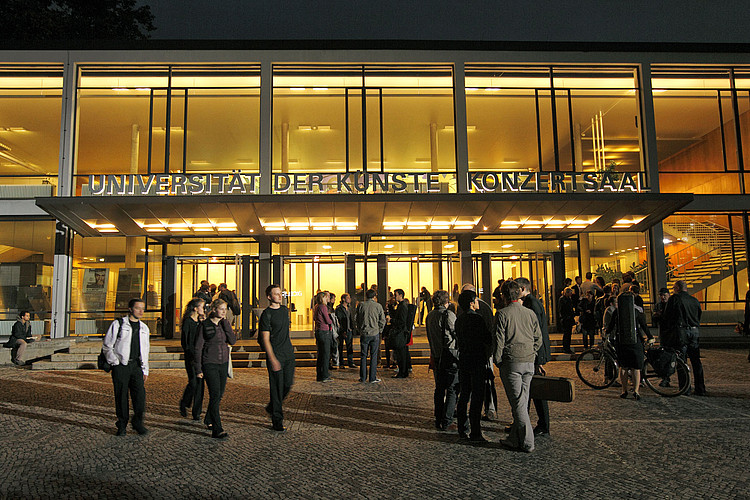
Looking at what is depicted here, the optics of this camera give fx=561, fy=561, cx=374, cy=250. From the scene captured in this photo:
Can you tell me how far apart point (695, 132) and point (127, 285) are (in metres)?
19.0

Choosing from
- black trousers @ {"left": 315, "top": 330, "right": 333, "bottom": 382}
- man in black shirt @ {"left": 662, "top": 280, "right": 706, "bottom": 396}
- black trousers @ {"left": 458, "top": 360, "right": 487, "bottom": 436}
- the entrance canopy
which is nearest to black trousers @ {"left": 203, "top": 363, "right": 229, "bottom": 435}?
black trousers @ {"left": 458, "top": 360, "right": 487, "bottom": 436}

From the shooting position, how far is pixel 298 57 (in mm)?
17078

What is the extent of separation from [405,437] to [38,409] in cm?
548

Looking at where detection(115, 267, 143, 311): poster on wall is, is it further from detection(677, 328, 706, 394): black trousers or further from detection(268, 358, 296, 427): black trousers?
detection(677, 328, 706, 394): black trousers

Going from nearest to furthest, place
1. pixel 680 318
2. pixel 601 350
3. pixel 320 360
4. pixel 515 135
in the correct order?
pixel 680 318 < pixel 601 350 < pixel 320 360 < pixel 515 135

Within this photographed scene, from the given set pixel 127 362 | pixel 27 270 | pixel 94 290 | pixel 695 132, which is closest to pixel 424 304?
pixel 94 290

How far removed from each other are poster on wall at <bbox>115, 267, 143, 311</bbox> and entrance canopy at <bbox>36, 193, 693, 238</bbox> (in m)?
1.29

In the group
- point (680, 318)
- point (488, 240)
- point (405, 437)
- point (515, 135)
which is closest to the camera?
point (405, 437)

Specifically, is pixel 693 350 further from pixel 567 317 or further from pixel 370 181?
pixel 370 181

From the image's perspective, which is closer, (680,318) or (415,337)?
(680,318)

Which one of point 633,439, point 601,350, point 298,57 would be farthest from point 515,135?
point 633,439

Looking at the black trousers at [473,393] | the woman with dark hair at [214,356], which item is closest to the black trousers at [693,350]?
the black trousers at [473,393]

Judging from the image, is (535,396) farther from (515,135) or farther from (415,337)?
(515,135)

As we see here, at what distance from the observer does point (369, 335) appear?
10438 mm
